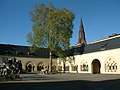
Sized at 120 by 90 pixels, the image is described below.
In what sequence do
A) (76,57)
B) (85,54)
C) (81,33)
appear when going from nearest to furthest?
(85,54)
(76,57)
(81,33)

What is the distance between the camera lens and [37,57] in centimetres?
4997

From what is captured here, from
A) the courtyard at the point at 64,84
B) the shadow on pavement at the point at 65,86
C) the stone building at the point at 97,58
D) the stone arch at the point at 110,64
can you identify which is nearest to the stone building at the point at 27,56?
the stone building at the point at 97,58

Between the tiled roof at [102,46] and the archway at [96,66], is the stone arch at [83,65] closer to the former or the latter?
the archway at [96,66]

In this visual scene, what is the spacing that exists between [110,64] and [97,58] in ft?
11.7

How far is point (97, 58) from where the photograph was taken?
38125 millimetres

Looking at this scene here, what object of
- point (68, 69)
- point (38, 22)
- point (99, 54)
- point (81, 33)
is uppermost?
point (81, 33)

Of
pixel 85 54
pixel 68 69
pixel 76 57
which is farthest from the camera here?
pixel 68 69

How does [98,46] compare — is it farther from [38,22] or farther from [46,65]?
[46,65]

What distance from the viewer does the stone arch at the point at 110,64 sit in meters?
34.2

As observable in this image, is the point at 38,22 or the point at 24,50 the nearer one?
the point at 38,22

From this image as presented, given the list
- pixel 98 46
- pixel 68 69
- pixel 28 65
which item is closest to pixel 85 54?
pixel 98 46

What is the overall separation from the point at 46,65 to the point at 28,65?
4548 mm

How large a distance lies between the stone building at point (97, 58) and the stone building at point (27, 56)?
13.4 ft

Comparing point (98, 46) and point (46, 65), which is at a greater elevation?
point (98, 46)
